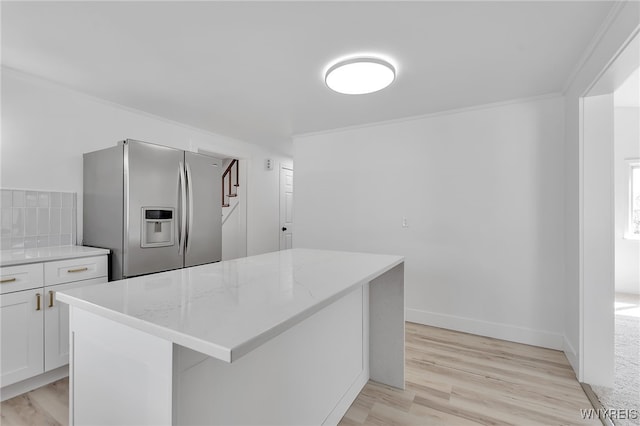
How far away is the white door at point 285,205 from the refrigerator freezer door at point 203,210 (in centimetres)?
216

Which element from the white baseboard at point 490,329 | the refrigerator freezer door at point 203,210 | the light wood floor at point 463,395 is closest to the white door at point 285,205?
the refrigerator freezer door at point 203,210

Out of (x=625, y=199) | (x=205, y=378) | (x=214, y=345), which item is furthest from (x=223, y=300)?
(x=625, y=199)

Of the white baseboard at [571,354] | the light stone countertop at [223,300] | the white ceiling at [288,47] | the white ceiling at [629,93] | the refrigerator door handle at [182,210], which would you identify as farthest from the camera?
the white ceiling at [629,93]

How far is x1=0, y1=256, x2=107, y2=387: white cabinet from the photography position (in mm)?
1859

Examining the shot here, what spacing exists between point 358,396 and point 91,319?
160 centimetres

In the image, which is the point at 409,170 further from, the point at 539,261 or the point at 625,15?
the point at 625,15

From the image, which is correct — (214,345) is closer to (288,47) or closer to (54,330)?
(288,47)

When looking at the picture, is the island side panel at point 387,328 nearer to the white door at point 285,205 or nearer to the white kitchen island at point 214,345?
the white kitchen island at point 214,345

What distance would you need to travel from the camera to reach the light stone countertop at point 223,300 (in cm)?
70

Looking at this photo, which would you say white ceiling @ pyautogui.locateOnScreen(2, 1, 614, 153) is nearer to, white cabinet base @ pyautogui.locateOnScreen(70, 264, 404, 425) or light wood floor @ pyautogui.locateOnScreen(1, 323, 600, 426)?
white cabinet base @ pyautogui.locateOnScreen(70, 264, 404, 425)

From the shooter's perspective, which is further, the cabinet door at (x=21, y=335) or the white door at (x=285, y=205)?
the white door at (x=285, y=205)

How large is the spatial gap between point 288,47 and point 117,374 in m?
1.91

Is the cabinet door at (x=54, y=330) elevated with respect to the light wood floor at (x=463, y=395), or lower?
elevated

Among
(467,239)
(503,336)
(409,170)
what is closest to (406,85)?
(409,170)
